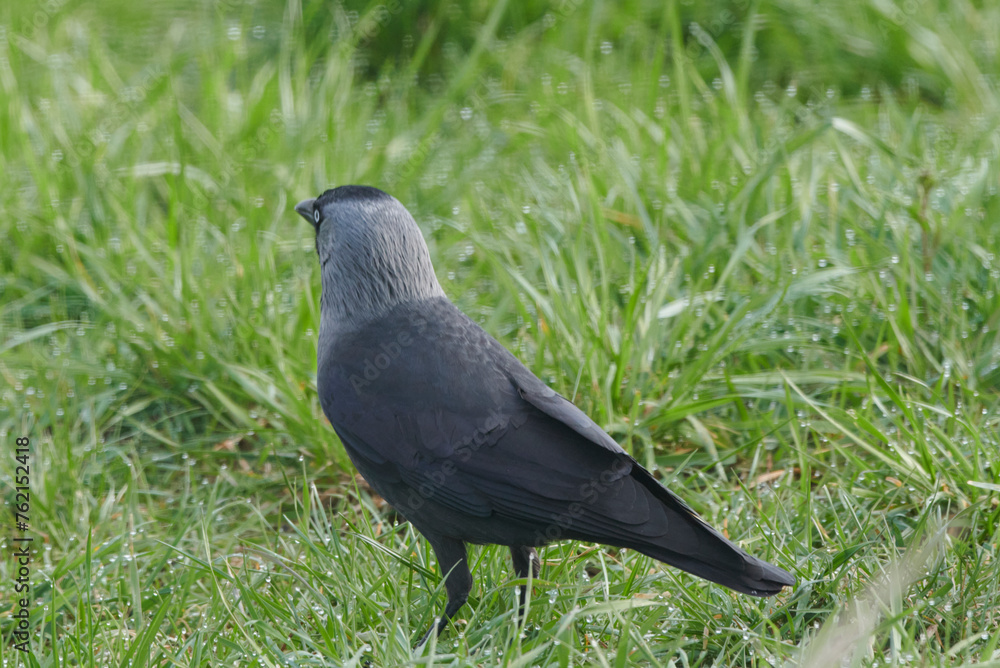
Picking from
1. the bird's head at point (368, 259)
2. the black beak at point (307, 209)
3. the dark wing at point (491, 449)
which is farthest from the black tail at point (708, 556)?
the black beak at point (307, 209)

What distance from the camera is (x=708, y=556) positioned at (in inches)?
89.4

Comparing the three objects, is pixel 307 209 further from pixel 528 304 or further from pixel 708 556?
pixel 708 556

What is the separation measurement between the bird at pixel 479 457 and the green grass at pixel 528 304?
0.15 m

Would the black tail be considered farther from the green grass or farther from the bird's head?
the bird's head

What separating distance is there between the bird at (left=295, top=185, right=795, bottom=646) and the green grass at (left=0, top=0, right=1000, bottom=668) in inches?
5.9

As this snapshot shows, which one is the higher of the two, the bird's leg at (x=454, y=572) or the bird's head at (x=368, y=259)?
the bird's head at (x=368, y=259)

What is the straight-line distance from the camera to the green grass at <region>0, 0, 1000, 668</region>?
2471 millimetres

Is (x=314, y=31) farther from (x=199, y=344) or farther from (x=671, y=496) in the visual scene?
(x=671, y=496)

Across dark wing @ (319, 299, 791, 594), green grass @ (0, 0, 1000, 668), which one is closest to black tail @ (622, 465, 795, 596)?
dark wing @ (319, 299, 791, 594)

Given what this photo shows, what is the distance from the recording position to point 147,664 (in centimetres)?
238

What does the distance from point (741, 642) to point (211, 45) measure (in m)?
4.05

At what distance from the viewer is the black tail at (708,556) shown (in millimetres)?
2230

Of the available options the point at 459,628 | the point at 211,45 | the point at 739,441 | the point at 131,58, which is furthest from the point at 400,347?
the point at 131,58

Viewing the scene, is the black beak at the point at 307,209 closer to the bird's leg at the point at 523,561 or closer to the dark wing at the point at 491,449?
the dark wing at the point at 491,449
